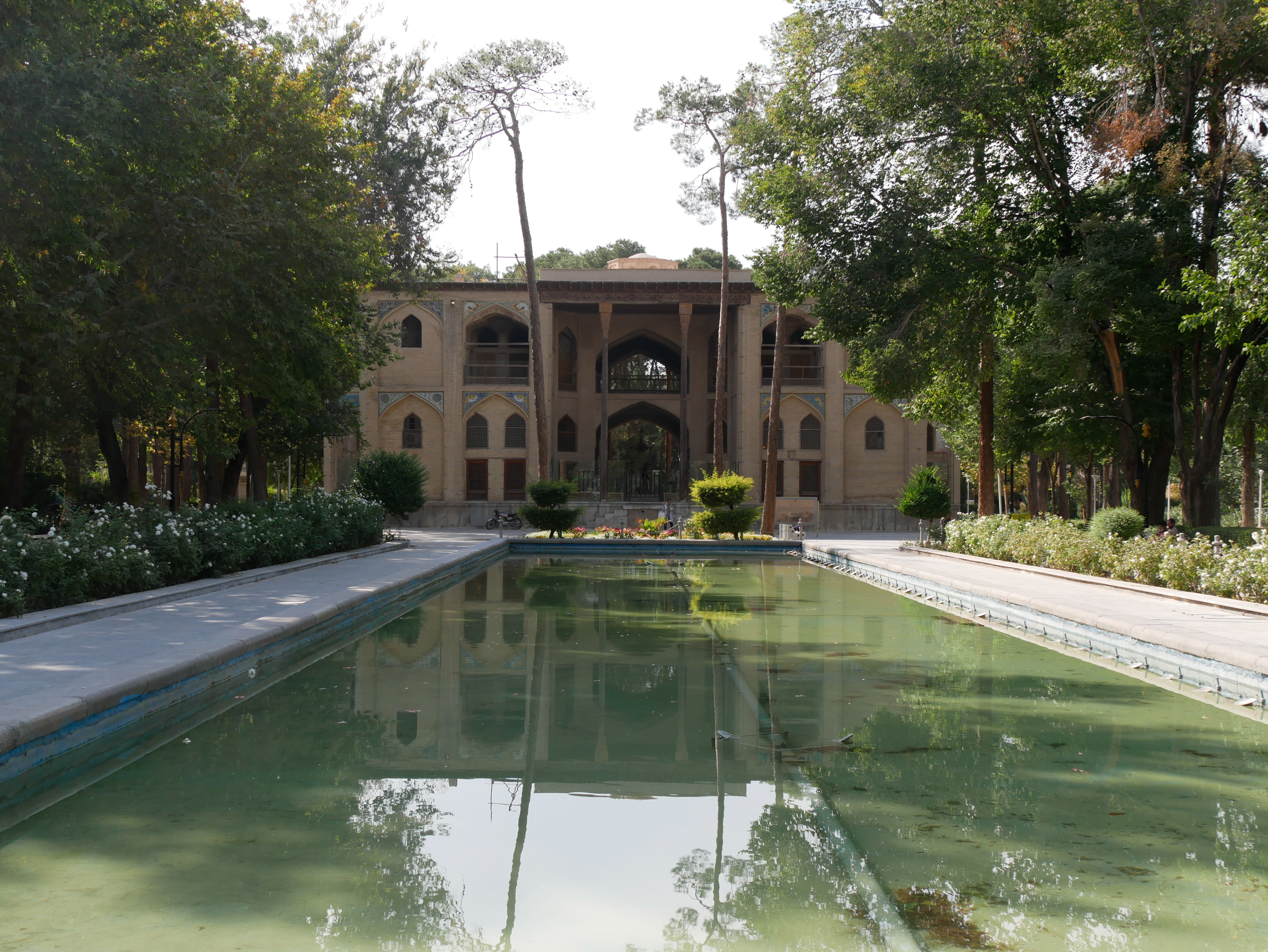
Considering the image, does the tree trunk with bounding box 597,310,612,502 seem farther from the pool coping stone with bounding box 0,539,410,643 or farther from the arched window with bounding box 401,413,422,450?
the pool coping stone with bounding box 0,539,410,643

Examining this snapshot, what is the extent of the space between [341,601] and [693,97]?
21.3 metres

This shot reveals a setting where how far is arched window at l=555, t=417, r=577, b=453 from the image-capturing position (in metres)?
34.7

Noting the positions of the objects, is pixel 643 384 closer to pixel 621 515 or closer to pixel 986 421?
pixel 621 515

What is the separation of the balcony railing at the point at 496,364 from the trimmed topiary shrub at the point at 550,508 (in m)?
10.1

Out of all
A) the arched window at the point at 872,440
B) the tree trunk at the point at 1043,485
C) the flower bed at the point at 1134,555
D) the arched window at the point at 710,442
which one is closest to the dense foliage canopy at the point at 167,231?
the flower bed at the point at 1134,555

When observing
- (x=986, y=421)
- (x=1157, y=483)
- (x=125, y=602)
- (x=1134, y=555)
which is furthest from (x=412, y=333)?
(x=1134, y=555)

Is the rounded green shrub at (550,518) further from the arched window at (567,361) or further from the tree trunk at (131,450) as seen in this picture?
the arched window at (567,361)

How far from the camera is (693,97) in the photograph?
27203mm

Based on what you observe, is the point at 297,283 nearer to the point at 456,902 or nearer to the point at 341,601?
the point at 341,601

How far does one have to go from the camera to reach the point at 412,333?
1291 inches

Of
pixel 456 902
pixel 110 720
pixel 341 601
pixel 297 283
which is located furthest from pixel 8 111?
pixel 456 902

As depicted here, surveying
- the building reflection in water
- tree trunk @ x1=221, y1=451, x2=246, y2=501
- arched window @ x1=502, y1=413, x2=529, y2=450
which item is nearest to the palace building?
arched window @ x1=502, y1=413, x2=529, y2=450

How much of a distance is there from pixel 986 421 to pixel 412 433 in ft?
64.5

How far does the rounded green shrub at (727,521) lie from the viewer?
22.1 m
